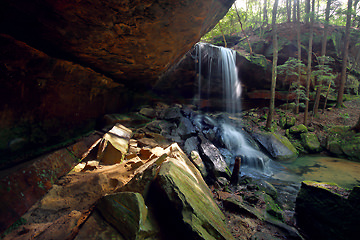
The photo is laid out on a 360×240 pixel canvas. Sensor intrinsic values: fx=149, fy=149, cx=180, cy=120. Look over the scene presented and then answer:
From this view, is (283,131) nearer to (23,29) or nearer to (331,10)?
(331,10)

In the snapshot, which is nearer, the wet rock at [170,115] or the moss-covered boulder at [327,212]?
the moss-covered boulder at [327,212]

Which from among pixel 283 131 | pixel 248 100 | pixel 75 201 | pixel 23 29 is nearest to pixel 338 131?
pixel 283 131

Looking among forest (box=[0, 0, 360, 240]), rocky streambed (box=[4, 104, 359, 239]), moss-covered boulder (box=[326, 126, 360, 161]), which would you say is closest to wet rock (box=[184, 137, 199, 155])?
forest (box=[0, 0, 360, 240])

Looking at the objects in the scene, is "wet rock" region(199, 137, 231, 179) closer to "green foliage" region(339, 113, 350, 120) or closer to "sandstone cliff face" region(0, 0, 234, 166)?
"sandstone cliff face" region(0, 0, 234, 166)

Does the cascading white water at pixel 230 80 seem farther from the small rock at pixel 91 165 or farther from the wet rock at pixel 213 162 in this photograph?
the small rock at pixel 91 165

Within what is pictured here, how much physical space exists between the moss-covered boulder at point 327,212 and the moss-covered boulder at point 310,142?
7.08 meters

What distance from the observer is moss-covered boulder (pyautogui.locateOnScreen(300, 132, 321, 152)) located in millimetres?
9555

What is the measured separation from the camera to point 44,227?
5.62ft

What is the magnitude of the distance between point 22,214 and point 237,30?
24917 millimetres

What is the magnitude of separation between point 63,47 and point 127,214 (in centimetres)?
294

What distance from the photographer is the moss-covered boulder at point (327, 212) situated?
9.73 feet

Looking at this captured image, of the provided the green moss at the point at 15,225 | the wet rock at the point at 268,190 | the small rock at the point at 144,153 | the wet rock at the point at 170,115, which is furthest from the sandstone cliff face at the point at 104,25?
the wet rock at the point at 170,115

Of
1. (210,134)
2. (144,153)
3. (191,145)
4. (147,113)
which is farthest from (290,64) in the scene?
(144,153)

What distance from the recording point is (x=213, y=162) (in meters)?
5.77
